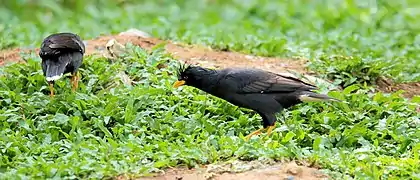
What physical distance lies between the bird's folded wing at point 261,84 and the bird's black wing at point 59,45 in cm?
168

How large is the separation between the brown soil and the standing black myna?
2098mm

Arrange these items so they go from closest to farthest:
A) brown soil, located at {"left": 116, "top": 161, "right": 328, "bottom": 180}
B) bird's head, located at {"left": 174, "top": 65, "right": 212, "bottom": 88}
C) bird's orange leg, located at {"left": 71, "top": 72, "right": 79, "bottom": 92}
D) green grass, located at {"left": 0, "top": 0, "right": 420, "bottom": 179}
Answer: brown soil, located at {"left": 116, "top": 161, "right": 328, "bottom": 180}, green grass, located at {"left": 0, "top": 0, "right": 420, "bottom": 179}, bird's head, located at {"left": 174, "top": 65, "right": 212, "bottom": 88}, bird's orange leg, located at {"left": 71, "top": 72, "right": 79, "bottom": 92}

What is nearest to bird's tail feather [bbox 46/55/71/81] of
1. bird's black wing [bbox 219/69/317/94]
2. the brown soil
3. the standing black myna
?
the standing black myna

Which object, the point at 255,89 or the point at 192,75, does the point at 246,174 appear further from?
the point at 192,75

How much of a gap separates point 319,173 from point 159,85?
2587mm

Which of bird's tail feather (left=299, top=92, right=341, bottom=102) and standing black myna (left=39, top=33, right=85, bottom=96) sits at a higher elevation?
standing black myna (left=39, top=33, right=85, bottom=96)

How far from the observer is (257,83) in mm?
8031

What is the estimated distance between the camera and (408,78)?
9.91 metres

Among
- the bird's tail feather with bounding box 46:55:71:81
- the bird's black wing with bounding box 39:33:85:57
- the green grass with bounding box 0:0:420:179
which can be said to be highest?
the bird's black wing with bounding box 39:33:85:57

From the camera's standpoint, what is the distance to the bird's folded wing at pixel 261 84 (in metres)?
7.96

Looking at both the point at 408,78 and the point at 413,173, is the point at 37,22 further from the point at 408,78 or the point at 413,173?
the point at 413,173

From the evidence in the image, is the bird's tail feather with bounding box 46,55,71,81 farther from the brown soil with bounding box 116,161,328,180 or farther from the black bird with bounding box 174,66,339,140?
the brown soil with bounding box 116,161,328,180

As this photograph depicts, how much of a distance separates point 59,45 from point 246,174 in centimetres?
281

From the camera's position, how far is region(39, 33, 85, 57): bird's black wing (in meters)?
8.49
